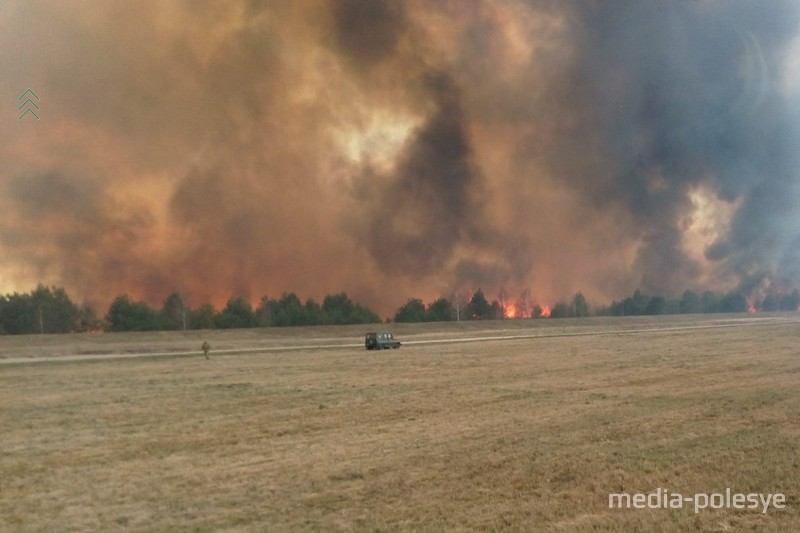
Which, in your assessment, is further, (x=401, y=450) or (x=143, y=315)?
(x=143, y=315)

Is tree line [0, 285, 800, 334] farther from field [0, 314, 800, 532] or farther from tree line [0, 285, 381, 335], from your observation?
field [0, 314, 800, 532]

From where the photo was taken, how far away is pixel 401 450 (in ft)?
53.8

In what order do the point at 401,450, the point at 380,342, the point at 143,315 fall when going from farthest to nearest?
the point at 143,315 → the point at 380,342 → the point at 401,450

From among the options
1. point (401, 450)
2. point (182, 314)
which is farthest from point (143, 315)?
point (401, 450)

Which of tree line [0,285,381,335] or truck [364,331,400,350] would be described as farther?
tree line [0,285,381,335]

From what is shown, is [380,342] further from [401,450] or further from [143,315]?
[143,315]

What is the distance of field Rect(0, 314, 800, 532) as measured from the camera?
454 inches

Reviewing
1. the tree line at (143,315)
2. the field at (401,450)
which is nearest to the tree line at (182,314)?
the tree line at (143,315)

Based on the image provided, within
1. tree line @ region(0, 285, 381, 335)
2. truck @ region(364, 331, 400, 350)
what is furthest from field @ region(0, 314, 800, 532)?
tree line @ region(0, 285, 381, 335)

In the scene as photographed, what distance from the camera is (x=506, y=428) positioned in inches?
736

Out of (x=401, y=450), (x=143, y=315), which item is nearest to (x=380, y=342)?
(x=401, y=450)

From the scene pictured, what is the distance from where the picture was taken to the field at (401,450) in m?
11.5

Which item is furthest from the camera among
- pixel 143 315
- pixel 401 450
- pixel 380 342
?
pixel 143 315

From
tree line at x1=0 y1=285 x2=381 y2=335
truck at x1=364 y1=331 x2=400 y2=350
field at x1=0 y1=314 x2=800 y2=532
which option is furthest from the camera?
tree line at x1=0 y1=285 x2=381 y2=335
